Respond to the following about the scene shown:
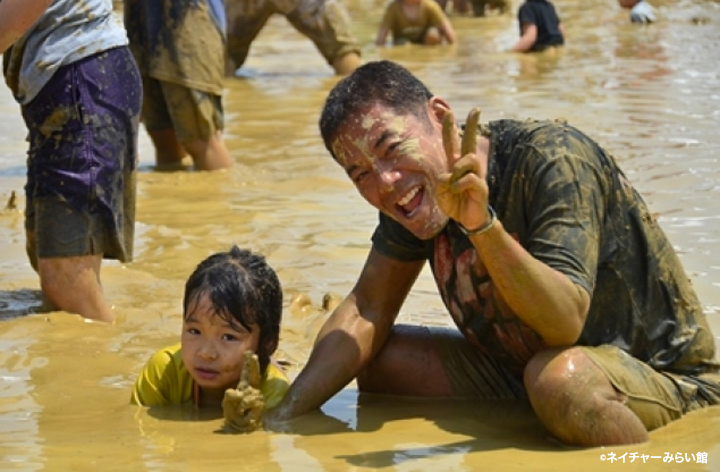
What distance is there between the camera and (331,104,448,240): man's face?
143 inches

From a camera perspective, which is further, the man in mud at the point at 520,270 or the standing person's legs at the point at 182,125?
the standing person's legs at the point at 182,125

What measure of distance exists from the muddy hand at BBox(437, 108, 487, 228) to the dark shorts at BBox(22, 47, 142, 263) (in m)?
1.72

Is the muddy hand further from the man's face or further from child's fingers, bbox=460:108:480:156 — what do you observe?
the man's face

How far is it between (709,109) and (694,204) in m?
3.15

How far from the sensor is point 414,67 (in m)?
12.7

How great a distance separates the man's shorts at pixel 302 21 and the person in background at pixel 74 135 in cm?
678

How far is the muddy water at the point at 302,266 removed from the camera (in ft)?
11.6

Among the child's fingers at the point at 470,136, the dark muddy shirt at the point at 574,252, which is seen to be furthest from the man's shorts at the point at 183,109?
the child's fingers at the point at 470,136

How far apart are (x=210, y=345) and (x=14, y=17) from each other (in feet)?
3.86

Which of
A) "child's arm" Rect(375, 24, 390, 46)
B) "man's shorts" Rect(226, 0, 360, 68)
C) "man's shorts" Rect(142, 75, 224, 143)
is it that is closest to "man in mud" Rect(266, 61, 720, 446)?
"man's shorts" Rect(142, 75, 224, 143)

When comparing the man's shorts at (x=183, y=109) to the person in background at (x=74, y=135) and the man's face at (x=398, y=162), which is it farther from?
the man's face at (x=398, y=162)

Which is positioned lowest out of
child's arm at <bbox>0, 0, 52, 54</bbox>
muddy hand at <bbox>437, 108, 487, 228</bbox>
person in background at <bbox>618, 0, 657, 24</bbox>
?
person in background at <bbox>618, 0, 657, 24</bbox>

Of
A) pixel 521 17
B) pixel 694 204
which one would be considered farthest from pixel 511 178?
pixel 521 17

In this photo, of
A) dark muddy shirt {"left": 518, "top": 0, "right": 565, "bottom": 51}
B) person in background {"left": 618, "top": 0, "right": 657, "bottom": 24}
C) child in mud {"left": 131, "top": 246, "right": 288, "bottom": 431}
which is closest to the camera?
child in mud {"left": 131, "top": 246, "right": 288, "bottom": 431}
